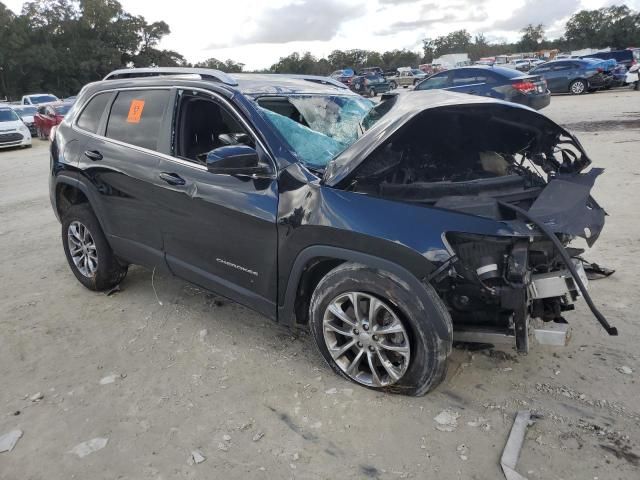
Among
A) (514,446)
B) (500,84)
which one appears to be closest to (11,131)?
(500,84)

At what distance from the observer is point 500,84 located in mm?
13484

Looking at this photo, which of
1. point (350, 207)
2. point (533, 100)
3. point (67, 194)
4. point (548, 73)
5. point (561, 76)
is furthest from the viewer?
point (548, 73)

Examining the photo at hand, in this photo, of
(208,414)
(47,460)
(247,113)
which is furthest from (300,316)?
(47,460)

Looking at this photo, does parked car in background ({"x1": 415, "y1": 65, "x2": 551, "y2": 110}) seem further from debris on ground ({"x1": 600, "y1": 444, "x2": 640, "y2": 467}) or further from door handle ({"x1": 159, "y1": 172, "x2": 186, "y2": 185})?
debris on ground ({"x1": 600, "y1": 444, "x2": 640, "y2": 467})

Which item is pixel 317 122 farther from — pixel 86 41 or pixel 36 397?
pixel 86 41

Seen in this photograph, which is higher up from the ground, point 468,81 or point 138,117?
point 138,117

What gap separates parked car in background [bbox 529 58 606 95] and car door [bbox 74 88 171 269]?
20783 mm

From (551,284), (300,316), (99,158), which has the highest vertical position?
(99,158)

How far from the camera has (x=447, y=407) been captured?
116 inches

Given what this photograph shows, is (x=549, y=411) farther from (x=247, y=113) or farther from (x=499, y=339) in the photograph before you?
(x=247, y=113)

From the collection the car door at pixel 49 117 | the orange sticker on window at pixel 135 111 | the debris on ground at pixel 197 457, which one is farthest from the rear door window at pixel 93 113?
the car door at pixel 49 117

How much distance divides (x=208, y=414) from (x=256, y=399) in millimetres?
286

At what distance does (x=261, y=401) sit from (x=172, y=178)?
5.39 feet

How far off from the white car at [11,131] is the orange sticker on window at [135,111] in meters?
15.7
